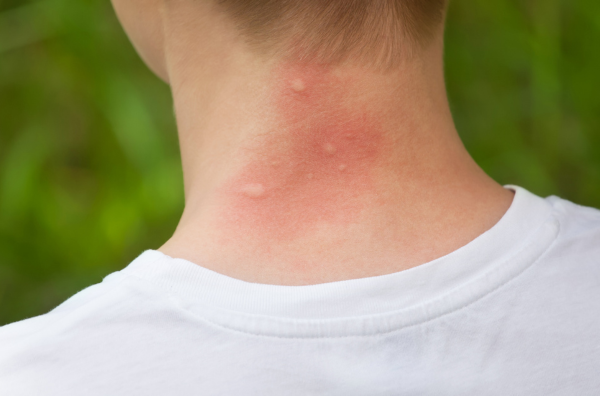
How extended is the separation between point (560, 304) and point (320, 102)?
0.28 metres

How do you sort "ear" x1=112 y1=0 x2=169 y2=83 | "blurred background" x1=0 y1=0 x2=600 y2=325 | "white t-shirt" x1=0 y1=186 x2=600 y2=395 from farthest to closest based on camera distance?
"blurred background" x1=0 y1=0 x2=600 y2=325 → "ear" x1=112 y1=0 x2=169 y2=83 → "white t-shirt" x1=0 y1=186 x2=600 y2=395

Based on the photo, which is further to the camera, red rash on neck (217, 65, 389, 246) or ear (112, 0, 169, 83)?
ear (112, 0, 169, 83)

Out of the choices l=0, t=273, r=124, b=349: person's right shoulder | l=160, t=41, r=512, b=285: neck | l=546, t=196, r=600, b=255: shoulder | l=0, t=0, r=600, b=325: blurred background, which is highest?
l=160, t=41, r=512, b=285: neck

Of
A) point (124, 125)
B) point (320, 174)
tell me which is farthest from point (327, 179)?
point (124, 125)

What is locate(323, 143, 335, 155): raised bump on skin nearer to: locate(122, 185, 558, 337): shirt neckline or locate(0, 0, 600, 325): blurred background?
locate(122, 185, 558, 337): shirt neckline

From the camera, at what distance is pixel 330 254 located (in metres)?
0.53

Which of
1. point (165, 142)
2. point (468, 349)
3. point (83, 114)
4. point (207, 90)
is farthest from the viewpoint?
point (83, 114)

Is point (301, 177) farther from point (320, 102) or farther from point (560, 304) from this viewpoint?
point (560, 304)

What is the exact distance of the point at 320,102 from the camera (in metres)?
0.56

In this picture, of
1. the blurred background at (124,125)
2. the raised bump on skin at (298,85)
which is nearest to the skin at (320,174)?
the raised bump on skin at (298,85)

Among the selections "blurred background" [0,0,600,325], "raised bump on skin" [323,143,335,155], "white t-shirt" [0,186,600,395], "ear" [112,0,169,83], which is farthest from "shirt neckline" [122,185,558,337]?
"blurred background" [0,0,600,325]

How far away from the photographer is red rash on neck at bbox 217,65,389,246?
55cm

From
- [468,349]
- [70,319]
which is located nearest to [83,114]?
[70,319]

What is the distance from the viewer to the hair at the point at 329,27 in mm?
529
